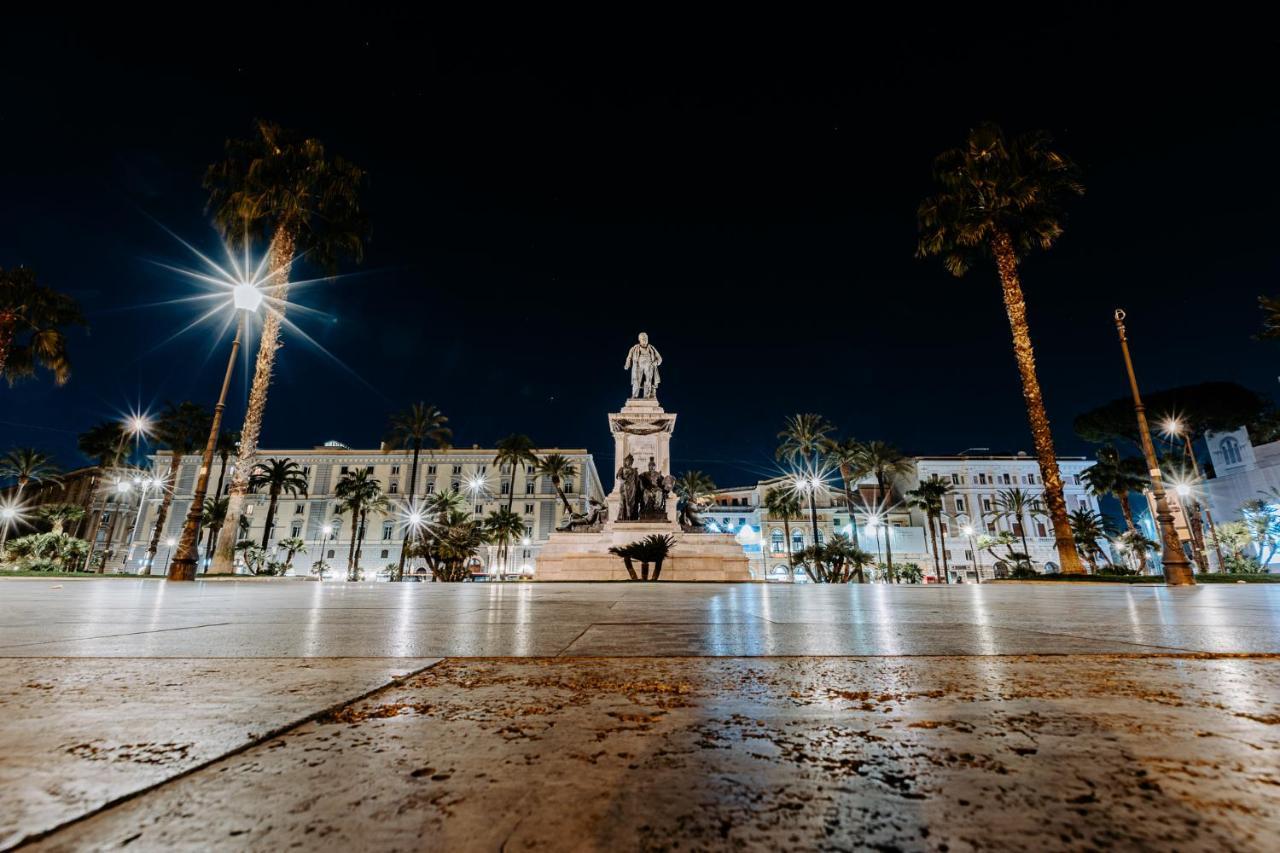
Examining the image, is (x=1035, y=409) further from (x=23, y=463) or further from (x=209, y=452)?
(x=23, y=463)

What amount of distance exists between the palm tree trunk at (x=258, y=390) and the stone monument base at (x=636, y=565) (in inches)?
409

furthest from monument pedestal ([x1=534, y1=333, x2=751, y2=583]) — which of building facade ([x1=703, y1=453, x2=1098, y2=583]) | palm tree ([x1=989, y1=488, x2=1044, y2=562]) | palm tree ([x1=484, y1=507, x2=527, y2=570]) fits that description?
palm tree ([x1=989, y1=488, x2=1044, y2=562])

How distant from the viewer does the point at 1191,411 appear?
43.3m

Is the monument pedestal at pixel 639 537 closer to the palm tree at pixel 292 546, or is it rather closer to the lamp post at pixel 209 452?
the lamp post at pixel 209 452

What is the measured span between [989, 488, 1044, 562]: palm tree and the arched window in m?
16.2

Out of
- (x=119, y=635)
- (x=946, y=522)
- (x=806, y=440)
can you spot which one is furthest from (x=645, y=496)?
(x=946, y=522)

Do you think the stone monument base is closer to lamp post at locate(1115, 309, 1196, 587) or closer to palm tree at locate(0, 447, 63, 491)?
lamp post at locate(1115, 309, 1196, 587)

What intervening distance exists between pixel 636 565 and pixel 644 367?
791 cm

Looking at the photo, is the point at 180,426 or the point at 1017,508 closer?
the point at 180,426

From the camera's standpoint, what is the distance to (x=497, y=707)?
1.10 metres

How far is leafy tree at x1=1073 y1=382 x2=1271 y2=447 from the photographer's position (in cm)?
4166

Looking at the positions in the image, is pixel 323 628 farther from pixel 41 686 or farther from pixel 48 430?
pixel 48 430

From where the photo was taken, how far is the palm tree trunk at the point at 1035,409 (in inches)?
688

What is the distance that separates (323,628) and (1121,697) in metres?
2.89
